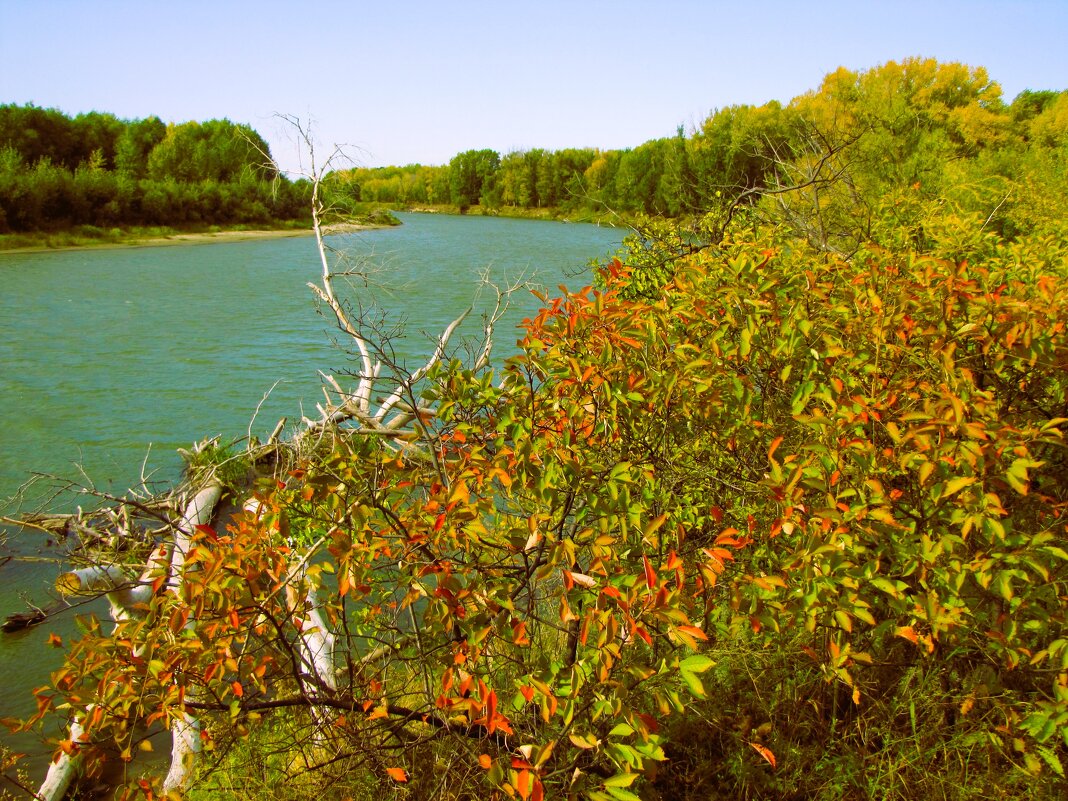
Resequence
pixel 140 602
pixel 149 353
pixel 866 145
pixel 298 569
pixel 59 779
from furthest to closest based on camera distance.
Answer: pixel 866 145
pixel 149 353
pixel 59 779
pixel 140 602
pixel 298 569

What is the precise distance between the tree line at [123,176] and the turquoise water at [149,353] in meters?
3.79

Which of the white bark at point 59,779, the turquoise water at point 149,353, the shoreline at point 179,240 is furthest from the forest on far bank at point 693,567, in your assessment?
the shoreline at point 179,240

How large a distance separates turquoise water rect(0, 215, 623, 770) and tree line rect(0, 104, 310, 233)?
3.79 meters

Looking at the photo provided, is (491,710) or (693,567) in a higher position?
(491,710)

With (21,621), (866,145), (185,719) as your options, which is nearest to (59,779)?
(185,719)

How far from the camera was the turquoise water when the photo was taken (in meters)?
8.86

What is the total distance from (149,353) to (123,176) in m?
30.0

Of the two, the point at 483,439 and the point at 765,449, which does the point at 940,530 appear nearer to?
the point at 765,449

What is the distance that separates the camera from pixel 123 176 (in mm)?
41406

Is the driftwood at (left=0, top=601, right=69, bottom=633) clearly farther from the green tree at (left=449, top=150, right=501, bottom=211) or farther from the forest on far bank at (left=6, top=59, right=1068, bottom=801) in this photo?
the green tree at (left=449, top=150, right=501, bottom=211)

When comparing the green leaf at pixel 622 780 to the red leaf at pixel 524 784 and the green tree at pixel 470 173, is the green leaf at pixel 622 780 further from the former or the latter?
the green tree at pixel 470 173

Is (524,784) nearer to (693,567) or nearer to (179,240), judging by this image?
(693,567)

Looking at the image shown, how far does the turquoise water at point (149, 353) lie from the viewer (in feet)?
29.1

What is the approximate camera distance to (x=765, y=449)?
128 inches
